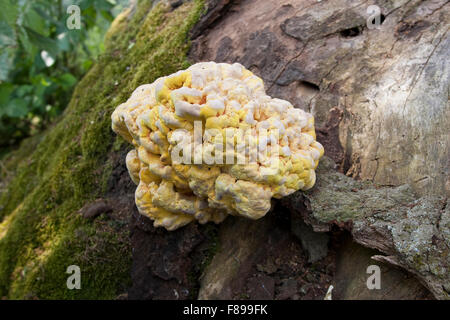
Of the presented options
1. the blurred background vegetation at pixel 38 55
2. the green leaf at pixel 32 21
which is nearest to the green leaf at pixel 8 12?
the blurred background vegetation at pixel 38 55

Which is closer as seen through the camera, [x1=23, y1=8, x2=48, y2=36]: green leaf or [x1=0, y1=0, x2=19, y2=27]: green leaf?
[x1=0, y1=0, x2=19, y2=27]: green leaf

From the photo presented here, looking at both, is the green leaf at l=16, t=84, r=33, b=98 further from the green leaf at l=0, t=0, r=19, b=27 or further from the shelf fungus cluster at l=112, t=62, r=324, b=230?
the shelf fungus cluster at l=112, t=62, r=324, b=230

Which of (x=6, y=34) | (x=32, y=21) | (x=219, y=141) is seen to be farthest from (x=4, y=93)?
(x=219, y=141)

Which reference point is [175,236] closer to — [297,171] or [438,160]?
[297,171]

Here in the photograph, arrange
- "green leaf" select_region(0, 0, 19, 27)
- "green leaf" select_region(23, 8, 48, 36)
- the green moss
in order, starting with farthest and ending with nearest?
1. "green leaf" select_region(23, 8, 48, 36)
2. "green leaf" select_region(0, 0, 19, 27)
3. the green moss

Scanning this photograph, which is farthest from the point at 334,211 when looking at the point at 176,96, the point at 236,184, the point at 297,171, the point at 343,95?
the point at 176,96

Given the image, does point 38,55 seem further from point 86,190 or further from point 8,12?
point 86,190

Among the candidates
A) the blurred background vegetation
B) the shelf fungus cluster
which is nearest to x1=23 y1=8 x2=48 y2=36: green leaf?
the blurred background vegetation
